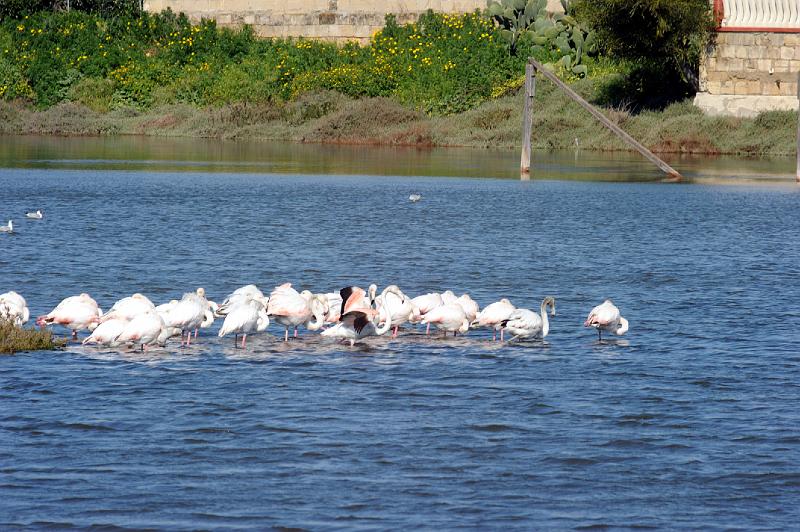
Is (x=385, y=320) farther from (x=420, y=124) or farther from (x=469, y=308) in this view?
(x=420, y=124)

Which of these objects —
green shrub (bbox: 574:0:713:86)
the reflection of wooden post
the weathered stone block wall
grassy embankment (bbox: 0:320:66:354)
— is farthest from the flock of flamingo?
the weathered stone block wall

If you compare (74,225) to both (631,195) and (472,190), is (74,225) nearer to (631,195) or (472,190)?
(472,190)

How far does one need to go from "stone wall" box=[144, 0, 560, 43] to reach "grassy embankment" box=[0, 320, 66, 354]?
46.9 meters

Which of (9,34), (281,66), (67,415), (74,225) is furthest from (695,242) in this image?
(9,34)

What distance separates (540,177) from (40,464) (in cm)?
2993

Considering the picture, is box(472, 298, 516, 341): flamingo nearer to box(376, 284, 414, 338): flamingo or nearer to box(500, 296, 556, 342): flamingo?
box(500, 296, 556, 342): flamingo

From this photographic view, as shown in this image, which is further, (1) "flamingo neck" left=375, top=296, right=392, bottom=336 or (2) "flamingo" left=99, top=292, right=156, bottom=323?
(1) "flamingo neck" left=375, top=296, right=392, bottom=336

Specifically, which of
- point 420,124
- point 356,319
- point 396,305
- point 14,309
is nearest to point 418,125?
point 420,124

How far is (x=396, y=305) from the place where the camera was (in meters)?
15.8

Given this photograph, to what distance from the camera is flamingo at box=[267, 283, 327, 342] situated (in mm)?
15344

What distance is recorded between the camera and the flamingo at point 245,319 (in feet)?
48.5

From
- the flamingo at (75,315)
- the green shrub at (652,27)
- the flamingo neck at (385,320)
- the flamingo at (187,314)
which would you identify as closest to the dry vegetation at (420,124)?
the green shrub at (652,27)

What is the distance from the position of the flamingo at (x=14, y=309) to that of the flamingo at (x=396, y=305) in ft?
12.4

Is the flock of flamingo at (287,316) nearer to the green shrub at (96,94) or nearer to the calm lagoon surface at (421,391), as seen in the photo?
the calm lagoon surface at (421,391)
